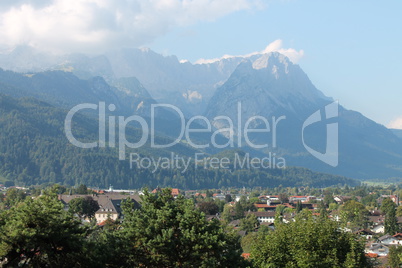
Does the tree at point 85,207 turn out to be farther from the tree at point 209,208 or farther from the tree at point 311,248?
the tree at point 311,248

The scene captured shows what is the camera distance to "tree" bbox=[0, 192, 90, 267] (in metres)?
19.9

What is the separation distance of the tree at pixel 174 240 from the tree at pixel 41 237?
247 centimetres

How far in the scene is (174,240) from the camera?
23219mm

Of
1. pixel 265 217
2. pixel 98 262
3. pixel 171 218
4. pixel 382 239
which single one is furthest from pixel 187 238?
pixel 265 217

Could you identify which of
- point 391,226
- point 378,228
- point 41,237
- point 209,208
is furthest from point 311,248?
point 209,208

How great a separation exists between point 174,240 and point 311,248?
6219 millimetres

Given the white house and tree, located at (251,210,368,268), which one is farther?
the white house

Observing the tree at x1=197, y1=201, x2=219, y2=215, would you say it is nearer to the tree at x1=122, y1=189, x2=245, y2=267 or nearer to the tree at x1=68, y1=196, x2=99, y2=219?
the tree at x1=68, y1=196, x2=99, y2=219

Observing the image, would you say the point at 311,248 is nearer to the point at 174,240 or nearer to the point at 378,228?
the point at 174,240

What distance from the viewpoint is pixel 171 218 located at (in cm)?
2391

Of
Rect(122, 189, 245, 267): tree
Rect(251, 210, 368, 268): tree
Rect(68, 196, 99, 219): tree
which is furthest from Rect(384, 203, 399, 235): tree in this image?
Rect(122, 189, 245, 267): tree

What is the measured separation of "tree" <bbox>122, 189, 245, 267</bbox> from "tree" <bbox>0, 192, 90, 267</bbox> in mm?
2466

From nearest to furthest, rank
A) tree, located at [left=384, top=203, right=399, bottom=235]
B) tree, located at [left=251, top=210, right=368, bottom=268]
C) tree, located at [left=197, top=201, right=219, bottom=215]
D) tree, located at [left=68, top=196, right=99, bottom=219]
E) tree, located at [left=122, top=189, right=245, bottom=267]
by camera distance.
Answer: tree, located at [left=122, top=189, right=245, bottom=267], tree, located at [left=251, top=210, right=368, bottom=268], tree, located at [left=384, top=203, right=399, bottom=235], tree, located at [left=68, top=196, right=99, bottom=219], tree, located at [left=197, top=201, right=219, bottom=215]

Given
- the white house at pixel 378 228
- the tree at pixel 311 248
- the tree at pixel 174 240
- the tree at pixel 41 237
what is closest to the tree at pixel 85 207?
the white house at pixel 378 228
